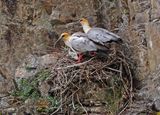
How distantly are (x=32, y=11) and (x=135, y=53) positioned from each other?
1.49 m

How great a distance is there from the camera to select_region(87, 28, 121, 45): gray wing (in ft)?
15.1

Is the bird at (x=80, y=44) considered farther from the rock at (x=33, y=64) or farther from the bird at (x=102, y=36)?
the rock at (x=33, y=64)

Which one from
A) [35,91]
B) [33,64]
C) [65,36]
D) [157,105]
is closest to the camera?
[157,105]

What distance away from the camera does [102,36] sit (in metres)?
4.67

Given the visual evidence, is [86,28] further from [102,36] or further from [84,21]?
[102,36]

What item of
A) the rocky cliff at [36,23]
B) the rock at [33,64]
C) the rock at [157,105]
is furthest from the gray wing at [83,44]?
the rock at [157,105]

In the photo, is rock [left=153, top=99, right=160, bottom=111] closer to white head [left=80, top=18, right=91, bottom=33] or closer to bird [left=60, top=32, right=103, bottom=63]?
bird [left=60, top=32, right=103, bottom=63]

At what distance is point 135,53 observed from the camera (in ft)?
15.2

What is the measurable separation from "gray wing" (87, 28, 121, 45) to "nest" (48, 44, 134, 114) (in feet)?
0.61

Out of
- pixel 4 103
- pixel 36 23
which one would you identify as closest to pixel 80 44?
pixel 36 23

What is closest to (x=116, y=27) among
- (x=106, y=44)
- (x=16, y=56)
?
(x=106, y=44)

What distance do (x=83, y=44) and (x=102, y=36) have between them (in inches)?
8.5

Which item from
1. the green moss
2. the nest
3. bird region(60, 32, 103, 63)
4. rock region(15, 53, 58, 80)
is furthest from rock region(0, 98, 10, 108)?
bird region(60, 32, 103, 63)

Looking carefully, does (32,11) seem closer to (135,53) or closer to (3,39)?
(3,39)
